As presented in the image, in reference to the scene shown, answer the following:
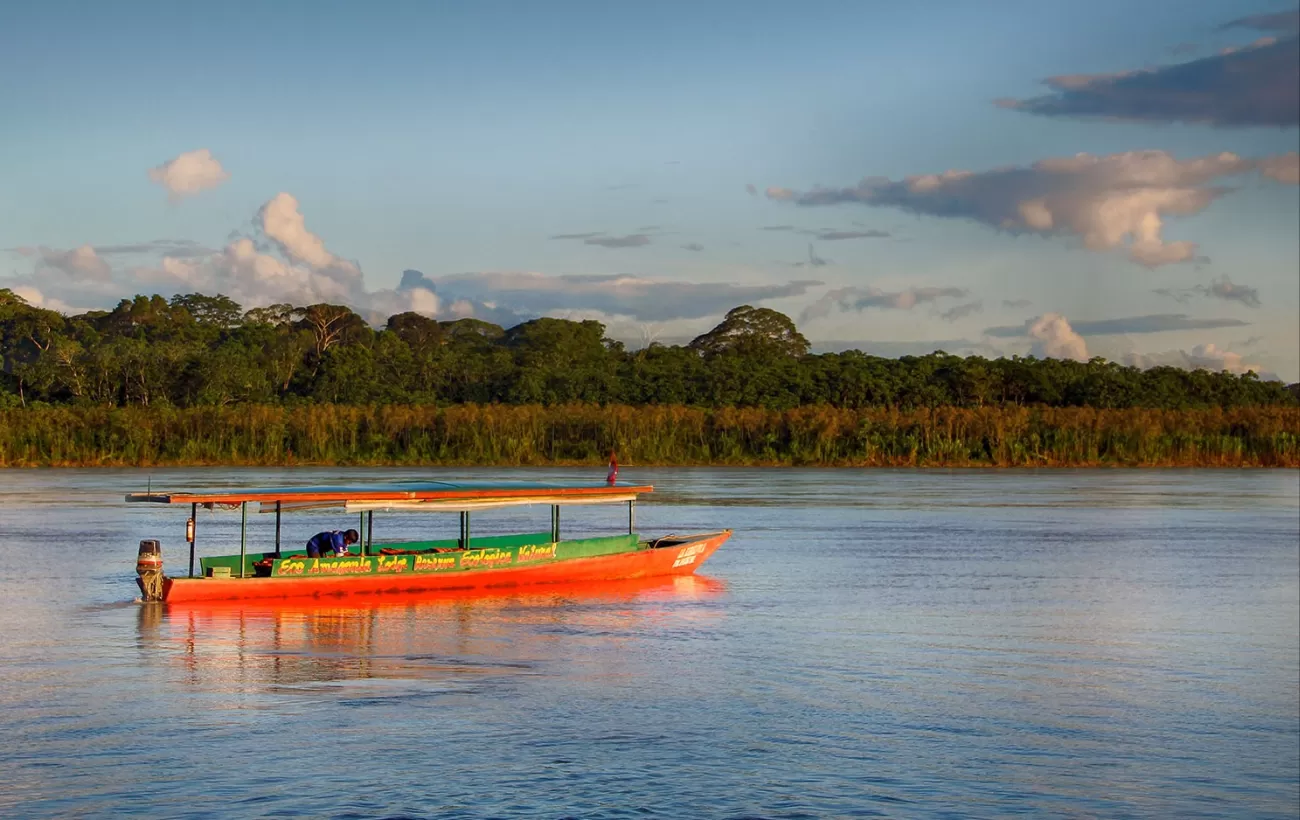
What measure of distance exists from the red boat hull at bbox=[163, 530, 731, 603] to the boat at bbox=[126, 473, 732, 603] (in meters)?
0.01

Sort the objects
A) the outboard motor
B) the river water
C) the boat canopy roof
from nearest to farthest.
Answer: the river water, the outboard motor, the boat canopy roof

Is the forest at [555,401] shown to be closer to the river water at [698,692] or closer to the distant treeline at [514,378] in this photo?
the distant treeline at [514,378]

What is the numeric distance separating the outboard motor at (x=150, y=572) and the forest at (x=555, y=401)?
3316cm

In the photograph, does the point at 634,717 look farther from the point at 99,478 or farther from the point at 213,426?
the point at 213,426

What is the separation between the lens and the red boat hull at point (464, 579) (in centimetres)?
1952

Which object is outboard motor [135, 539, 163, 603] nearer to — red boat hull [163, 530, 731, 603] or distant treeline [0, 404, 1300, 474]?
red boat hull [163, 530, 731, 603]

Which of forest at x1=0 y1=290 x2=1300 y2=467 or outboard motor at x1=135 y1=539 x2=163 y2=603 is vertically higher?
forest at x1=0 y1=290 x2=1300 y2=467

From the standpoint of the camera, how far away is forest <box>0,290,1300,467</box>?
53531mm

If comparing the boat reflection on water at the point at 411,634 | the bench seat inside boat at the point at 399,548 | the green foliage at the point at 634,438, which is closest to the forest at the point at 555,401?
the green foliage at the point at 634,438

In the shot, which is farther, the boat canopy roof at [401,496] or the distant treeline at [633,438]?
the distant treeline at [633,438]

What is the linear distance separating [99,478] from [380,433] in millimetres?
9856

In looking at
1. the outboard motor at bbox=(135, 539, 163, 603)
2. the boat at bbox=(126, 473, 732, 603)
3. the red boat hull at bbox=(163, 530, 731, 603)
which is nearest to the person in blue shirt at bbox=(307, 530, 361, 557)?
the boat at bbox=(126, 473, 732, 603)

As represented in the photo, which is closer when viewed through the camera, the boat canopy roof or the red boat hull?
the red boat hull

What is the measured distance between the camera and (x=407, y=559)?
20.8 metres
